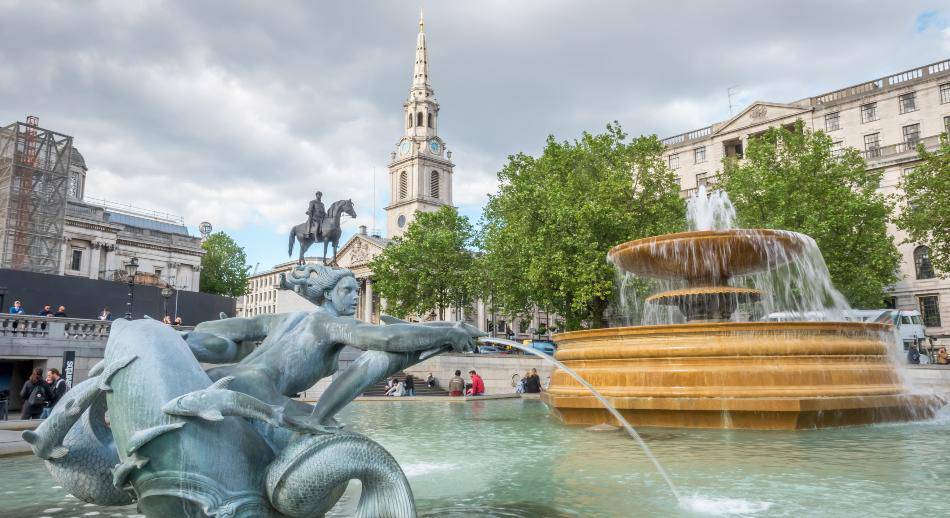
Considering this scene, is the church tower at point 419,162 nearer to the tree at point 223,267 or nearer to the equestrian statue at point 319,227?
the tree at point 223,267

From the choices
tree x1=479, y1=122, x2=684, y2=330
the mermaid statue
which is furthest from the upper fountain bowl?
tree x1=479, y1=122, x2=684, y2=330

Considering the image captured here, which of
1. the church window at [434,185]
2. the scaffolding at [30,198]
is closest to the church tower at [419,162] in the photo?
the church window at [434,185]

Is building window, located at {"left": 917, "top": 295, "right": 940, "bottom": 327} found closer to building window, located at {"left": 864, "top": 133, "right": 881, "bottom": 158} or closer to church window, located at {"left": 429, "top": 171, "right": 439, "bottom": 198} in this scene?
building window, located at {"left": 864, "top": 133, "right": 881, "bottom": 158}

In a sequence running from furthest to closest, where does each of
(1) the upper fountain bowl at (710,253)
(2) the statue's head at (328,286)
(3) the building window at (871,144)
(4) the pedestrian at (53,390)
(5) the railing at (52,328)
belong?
(3) the building window at (871,144), (5) the railing at (52,328), (1) the upper fountain bowl at (710,253), (4) the pedestrian at (53,390), (2) the statue's head at (328,286)

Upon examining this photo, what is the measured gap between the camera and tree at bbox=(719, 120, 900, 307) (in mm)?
28328

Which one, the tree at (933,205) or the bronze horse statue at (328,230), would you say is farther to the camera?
the tree at (933,205)

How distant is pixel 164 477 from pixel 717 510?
11.5ft

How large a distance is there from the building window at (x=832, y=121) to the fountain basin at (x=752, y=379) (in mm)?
43273

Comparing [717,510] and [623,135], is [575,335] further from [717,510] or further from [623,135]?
[623,135]

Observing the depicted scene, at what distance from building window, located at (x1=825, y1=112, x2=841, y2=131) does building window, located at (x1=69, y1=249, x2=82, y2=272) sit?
6120 cm

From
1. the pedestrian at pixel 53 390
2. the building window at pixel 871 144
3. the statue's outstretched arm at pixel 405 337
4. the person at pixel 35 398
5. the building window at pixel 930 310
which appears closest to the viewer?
the statue's outstretched arm at pixel 405 337

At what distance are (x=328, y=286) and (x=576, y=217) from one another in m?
25.3

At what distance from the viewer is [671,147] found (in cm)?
5666

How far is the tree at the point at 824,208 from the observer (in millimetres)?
28328
